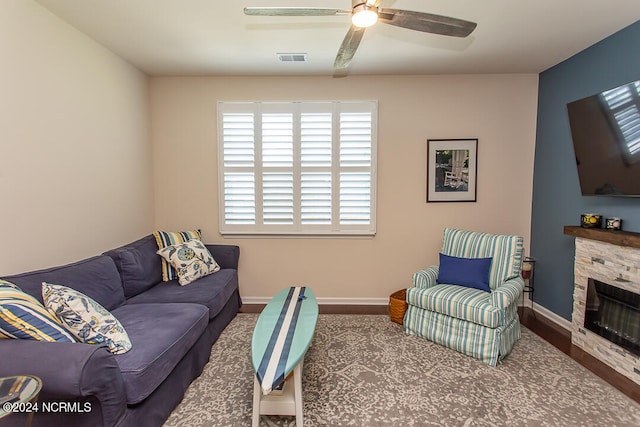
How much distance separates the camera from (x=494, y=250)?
2980 millimetres

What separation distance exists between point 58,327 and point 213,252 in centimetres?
196

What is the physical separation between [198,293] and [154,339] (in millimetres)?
822

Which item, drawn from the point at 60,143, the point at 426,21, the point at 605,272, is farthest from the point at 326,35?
the point at 605,272

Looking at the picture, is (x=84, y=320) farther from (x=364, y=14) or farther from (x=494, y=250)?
(x=494, y=250)

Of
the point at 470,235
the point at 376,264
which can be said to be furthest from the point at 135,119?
the point at 470,235

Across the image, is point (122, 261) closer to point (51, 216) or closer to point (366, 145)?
point (51, 216)

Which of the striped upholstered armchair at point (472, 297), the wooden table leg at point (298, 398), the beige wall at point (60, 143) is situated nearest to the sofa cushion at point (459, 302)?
the striped upholstered armchair at point (472, 297)

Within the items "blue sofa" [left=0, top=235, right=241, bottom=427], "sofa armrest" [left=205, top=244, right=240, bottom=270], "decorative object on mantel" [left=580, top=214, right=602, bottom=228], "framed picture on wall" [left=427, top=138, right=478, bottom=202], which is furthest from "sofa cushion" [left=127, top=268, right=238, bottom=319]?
"decorative object on mantel" [left=580, top=214, right=602, bottom=228]

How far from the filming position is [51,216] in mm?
2307

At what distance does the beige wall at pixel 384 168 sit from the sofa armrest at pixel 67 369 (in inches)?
91.3

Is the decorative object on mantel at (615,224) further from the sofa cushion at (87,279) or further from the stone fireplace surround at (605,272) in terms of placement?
the sofa cushion at (87,279)

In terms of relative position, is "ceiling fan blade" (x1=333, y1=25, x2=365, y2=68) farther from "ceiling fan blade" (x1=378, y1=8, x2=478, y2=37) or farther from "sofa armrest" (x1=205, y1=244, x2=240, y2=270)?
"sofa armrest" (x1=205, y1=244, x2=240, y2=270)

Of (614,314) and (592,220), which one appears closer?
(614,314)

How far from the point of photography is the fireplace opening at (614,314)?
90.8 inches
